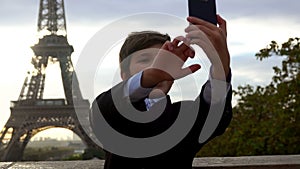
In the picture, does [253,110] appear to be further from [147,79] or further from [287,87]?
[147,79]

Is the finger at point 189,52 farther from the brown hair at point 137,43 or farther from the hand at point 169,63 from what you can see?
the brown hair at point 137,43

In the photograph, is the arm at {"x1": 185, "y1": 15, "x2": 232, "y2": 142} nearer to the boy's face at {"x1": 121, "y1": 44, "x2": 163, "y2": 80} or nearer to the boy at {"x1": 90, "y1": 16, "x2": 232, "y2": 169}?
the boy at {"x1": 90, "y1": 16, "x2": 232, "y2": 169}

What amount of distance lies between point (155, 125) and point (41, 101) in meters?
20.9

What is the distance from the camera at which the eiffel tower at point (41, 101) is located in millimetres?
20172

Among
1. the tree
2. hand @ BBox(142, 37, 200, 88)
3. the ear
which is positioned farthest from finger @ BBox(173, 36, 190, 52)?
the tree

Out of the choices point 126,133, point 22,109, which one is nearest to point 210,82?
point 126,133

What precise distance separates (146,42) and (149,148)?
0.97ft

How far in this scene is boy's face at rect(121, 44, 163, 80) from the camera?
1.33m

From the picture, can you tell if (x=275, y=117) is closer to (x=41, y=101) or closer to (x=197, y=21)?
(x=197, y=21)

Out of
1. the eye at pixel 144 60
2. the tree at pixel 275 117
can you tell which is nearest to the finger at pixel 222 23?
the eye at pixel 144 60

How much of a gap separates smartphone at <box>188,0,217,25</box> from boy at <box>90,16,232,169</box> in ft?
0.11

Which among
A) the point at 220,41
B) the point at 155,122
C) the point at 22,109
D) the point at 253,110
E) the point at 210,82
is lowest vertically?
the point at 22,109

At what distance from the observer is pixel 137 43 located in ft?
4.61

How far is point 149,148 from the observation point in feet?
4.47
